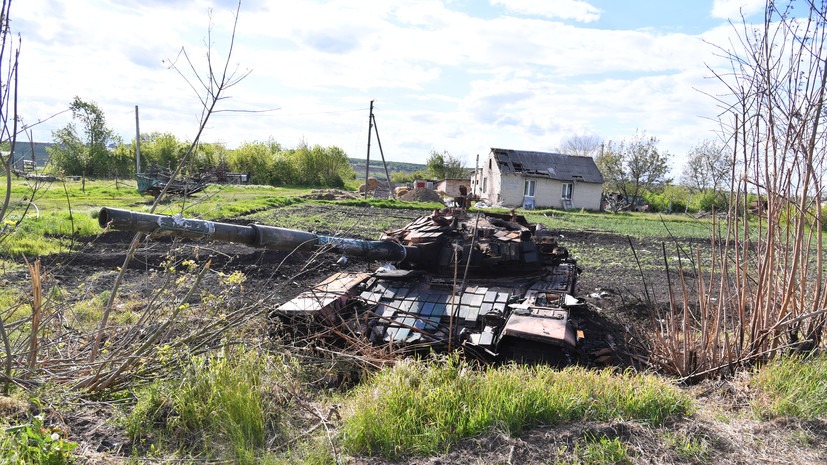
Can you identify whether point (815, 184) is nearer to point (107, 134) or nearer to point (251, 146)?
point (107, 134)

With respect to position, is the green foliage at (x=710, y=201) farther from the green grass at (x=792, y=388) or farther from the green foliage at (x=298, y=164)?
the green foliage at (x=298, y=164)

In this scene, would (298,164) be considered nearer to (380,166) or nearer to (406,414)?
(406,414)

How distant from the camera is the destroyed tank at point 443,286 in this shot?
485cm

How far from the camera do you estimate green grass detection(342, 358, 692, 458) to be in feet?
10.8

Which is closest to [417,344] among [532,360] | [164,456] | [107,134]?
[532,360]

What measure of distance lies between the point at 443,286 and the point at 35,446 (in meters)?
4.49

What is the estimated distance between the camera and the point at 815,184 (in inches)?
173

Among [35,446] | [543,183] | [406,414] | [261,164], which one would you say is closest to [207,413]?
[35,446]

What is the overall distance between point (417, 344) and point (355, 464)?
2.35 metres

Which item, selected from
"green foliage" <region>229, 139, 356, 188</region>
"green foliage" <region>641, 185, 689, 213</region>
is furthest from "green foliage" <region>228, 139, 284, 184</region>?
"green foliage" <region>641, 185, 689, 213</region>

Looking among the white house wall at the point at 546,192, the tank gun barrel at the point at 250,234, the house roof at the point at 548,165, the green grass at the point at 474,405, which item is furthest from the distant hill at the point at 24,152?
the house roof at the point at 548,165

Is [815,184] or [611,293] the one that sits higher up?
[815,184]

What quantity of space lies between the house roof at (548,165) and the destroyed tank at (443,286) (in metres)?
29.4

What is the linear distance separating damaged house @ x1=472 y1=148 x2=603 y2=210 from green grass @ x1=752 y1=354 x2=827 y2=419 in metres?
31.5
